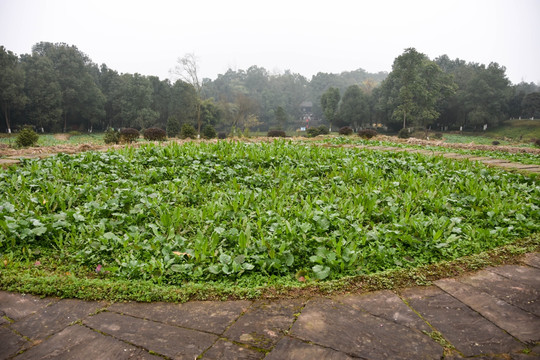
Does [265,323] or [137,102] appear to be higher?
[137,102]

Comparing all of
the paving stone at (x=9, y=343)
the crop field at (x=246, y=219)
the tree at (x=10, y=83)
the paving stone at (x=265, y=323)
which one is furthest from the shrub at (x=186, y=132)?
the tree at (x=10, y=83)

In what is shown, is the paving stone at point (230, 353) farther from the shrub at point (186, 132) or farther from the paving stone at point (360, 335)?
the shrub at point (186, 132)

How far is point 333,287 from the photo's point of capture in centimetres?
187

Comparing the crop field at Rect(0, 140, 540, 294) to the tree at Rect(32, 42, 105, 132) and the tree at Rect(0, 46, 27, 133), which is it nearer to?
the tree at Rect(0, 46, 27, 133)

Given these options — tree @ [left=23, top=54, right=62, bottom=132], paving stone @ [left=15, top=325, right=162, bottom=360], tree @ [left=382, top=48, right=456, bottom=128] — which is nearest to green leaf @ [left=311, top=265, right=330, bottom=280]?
paving stone @ [left=15, top=325, right=162, bottom=360]

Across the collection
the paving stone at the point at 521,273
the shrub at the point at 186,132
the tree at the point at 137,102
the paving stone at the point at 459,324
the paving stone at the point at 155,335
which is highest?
the tree at the point at 137,102

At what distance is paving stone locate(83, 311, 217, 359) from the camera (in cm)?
135

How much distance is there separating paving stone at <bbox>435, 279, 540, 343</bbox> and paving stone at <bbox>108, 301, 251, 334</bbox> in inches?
49.2

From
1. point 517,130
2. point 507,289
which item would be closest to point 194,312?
point 507,289

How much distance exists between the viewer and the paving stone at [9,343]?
1.34 meters

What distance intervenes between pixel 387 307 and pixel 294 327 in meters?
0.56

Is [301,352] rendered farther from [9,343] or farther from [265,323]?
[9,343]

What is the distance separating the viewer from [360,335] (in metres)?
1.43

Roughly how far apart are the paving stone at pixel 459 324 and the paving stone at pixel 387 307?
58mm
